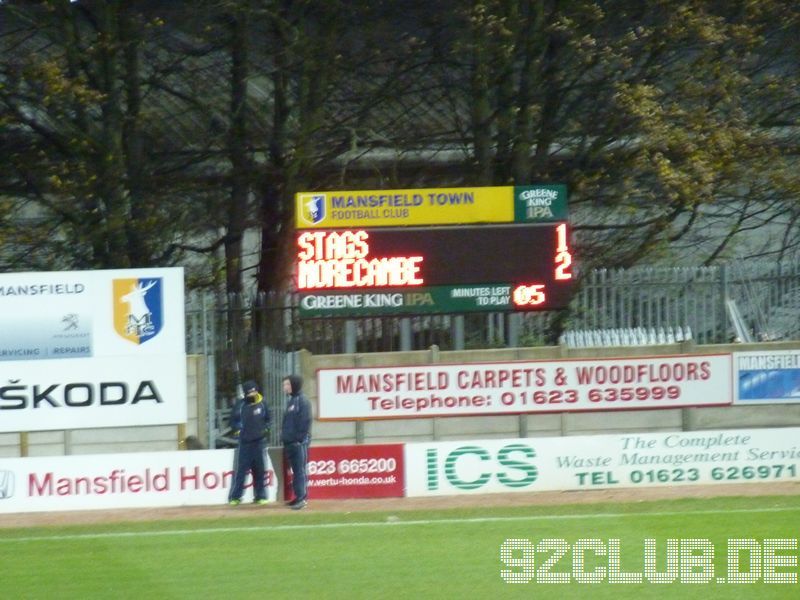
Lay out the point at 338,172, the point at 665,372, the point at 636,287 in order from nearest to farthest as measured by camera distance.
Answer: the point at 665,372, the point at 636,287, the point at 338,172

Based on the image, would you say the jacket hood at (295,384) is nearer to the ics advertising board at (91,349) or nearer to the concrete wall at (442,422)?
the concrete wall at (442,422)

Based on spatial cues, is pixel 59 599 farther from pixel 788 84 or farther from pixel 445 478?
pixel 788 84

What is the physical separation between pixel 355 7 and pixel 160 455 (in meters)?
9.13

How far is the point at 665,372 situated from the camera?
17391 mm

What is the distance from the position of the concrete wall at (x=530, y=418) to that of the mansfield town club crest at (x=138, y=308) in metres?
2.10

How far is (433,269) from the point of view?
55.0ft

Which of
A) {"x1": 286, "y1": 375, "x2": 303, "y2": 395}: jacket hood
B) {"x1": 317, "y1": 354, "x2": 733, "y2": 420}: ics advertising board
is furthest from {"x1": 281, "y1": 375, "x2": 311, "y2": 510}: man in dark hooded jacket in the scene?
{"x1": 317, "y1": 354, "x2": 733, "y2": 420}: ics advertising board

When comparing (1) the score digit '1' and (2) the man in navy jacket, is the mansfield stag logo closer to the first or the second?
(2) the man in navy jacket

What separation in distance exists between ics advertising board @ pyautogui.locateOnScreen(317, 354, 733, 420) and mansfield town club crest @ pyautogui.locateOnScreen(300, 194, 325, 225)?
6.88 ft

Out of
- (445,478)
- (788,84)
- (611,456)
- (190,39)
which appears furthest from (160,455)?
(788,84)

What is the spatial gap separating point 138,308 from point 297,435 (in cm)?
294

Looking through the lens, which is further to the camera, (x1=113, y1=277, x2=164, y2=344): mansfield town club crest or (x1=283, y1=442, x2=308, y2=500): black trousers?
(x1=113, y1=277, x2=164, y2=344): mansfield town club crest

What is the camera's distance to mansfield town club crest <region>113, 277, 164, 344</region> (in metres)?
16.7

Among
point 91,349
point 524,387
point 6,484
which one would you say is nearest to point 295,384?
point 91,349
